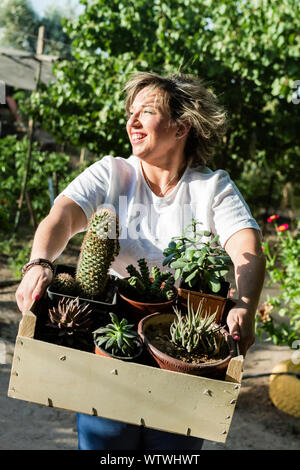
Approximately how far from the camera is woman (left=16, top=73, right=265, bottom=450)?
1.71 meters

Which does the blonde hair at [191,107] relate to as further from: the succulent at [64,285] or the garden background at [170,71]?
the garden background at [170,71]

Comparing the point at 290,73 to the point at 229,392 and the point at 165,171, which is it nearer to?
the point at 165,171

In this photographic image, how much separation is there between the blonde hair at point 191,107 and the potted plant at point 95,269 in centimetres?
70

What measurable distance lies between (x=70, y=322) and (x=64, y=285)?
0.14 metres

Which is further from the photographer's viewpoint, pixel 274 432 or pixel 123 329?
pixel 274 432

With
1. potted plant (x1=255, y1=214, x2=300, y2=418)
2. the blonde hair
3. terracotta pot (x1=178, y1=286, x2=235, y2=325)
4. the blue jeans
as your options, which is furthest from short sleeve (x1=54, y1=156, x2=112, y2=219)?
potted plant (x1=255, y1=214, x2=300, y2=418)

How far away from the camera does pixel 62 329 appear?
1.30m

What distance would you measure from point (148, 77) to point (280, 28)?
12.4ft

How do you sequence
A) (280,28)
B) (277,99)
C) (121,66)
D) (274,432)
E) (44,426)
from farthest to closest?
1. (277,99)
2. (121,66)
3. (280,28)
4. (274,432)
5. (44,426)

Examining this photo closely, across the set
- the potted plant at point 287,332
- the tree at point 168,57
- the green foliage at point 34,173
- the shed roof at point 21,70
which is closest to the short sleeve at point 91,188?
the potted plant at point 287,332

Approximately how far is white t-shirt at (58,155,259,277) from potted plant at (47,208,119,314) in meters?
0.41

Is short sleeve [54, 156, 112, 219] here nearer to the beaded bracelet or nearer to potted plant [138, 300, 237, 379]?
the beaded bracelet

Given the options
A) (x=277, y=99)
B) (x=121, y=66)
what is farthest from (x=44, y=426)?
(x=277, y=99)

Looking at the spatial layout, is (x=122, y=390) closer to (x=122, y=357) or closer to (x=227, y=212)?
(x=122, y=357)
